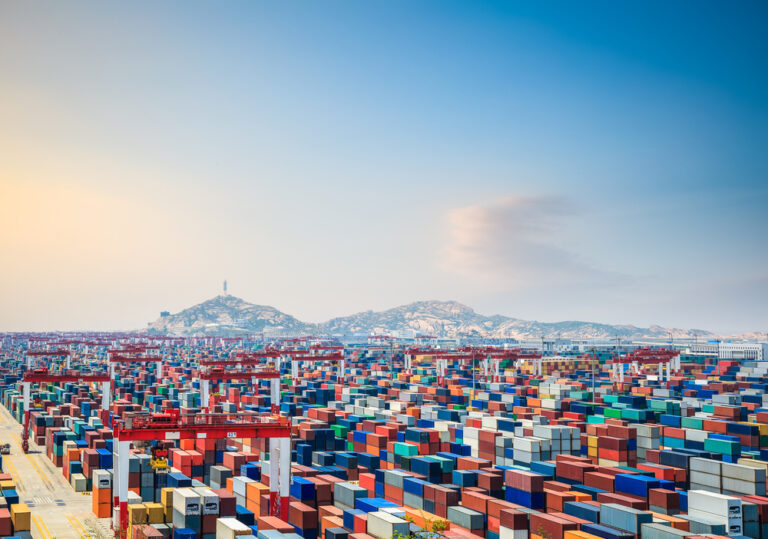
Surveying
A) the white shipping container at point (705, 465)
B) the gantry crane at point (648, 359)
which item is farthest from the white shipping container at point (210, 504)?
the gantry crane at point (648, 359)

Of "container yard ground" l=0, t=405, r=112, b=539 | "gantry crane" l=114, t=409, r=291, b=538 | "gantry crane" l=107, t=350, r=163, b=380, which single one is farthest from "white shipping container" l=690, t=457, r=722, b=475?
"gantry crane" l=107, t=350, r=163, b=380

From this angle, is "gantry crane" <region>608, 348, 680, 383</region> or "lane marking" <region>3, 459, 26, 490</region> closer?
"lane marking" <region>3, 459, 26, 490</region>

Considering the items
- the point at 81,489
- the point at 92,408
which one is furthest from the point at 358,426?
the point at 92,408

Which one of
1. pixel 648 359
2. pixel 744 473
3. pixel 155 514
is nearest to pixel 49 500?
pixel 155 514

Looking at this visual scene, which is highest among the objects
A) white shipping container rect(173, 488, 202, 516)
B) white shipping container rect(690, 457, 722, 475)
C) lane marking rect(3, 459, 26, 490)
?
white shipping container rect(690, 457, 722, 475)

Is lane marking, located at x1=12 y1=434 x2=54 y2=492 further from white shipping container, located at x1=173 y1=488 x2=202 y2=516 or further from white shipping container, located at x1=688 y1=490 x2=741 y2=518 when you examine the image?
white shipping container, located at x1=688 y1=490 x2=741 y2=518

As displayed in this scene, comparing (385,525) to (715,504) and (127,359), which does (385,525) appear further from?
(127,359)

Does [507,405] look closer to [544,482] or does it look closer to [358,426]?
[358,426]
